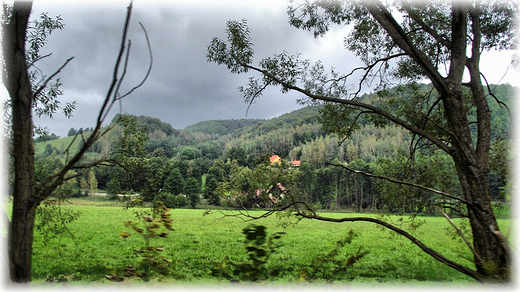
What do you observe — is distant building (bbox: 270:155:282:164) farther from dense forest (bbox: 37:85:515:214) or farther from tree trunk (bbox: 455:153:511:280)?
tree trunk (bbox: 455:153:511:280)

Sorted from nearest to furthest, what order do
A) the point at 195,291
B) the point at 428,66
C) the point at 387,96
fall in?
the point at 195,291 < the point at 428,66 < the point at 387,96

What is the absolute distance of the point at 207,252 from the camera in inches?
427

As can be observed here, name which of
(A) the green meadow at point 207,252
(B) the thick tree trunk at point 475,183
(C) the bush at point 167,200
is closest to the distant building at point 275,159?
(A) the green meadow at point 207,252

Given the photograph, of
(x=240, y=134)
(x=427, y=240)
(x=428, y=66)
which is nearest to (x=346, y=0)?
(x=428, y=66)

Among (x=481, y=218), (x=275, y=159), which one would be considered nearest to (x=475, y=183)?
(x=481, y=218)

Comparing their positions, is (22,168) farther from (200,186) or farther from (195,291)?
(200,186)

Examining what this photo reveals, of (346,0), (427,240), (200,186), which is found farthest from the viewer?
(427,240)

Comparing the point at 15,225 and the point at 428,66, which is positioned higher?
the point at 428,66

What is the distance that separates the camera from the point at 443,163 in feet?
23.1

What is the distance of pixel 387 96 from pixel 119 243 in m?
11.2

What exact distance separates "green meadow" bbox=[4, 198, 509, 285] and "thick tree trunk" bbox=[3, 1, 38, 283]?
259cm

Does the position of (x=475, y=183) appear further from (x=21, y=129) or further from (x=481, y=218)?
(x=21, y=129)

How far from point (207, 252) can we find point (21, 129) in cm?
933

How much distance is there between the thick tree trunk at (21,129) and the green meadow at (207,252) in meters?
2.59
